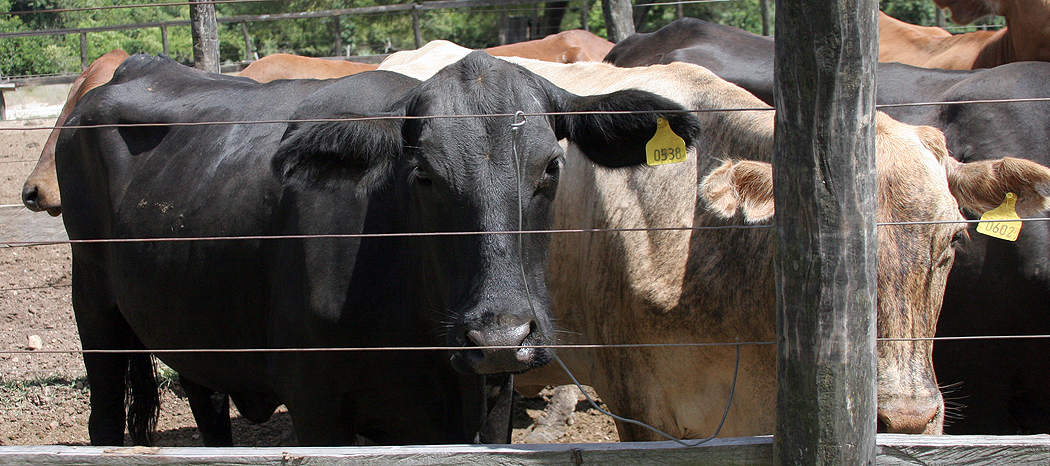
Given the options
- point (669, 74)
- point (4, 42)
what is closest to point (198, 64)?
point (669, 74)

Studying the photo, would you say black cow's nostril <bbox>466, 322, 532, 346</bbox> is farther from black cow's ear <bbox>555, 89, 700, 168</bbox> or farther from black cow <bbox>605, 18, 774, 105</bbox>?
black cow <bbox>605, 18, 774, 105</bbox>

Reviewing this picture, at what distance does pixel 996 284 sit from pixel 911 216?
1.49m

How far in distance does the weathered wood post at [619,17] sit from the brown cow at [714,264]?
562 cm

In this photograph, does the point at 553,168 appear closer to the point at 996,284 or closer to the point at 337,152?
the point at 337,152

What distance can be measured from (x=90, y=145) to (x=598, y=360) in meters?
2.57

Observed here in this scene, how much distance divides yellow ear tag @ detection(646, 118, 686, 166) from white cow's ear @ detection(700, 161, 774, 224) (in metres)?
0.16

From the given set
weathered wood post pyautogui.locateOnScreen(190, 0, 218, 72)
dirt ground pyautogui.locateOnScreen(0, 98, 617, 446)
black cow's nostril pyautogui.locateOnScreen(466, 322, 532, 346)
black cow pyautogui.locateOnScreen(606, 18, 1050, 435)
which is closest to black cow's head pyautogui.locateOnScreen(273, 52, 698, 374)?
black cow's nostril pyautogui.locateOnScreen(466, 322, 532, 346)

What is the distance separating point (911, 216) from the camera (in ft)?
8.00

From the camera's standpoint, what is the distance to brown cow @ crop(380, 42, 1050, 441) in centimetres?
240

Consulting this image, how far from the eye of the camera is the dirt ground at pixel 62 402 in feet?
15.7

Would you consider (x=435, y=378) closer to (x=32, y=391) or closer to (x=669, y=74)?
(x=669, y=74)

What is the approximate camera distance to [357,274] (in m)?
2.83

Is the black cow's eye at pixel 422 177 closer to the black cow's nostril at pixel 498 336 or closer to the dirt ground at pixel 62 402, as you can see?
the black cow's nostril at pixel 498 336

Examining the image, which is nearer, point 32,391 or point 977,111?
point 977,111
